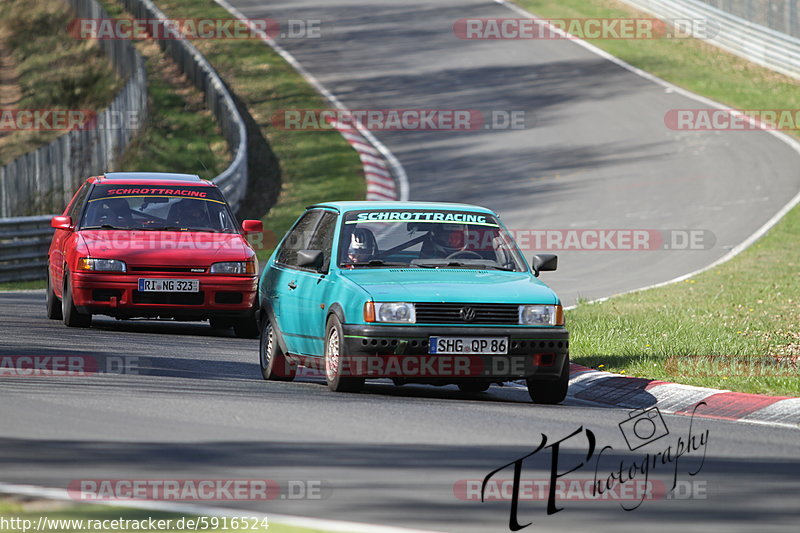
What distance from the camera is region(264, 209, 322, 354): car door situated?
1134 centimetres

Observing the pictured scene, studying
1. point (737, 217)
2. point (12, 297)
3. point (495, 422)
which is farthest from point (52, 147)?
point (495, 422)

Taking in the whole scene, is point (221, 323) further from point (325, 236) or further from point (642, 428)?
point (642, 428)

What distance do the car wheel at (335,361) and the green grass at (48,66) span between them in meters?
28.8

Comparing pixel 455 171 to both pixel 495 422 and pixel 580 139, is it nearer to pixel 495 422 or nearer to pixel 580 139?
pixel 580 139

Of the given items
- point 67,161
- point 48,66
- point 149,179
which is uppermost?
point 149,179

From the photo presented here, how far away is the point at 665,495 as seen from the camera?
699cm

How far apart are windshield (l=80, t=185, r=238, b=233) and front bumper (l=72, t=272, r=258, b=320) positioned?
96cm

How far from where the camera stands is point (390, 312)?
1006 cm

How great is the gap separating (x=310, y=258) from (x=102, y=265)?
425 cm

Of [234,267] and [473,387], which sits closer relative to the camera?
[473,387]

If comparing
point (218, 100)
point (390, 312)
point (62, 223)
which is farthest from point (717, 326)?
point (218, 100)

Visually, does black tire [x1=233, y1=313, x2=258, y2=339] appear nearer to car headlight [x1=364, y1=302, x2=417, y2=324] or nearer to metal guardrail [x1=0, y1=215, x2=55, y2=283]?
car headlight [x1=364, y1=302, x2=417, y2=324]

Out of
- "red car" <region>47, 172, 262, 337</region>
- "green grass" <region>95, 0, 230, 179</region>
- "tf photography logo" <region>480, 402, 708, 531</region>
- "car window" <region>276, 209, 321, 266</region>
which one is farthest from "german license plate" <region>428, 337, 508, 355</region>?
"green grass" <region>95, 0, 230, 179</region>

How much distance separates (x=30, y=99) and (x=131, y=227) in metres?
30.4
